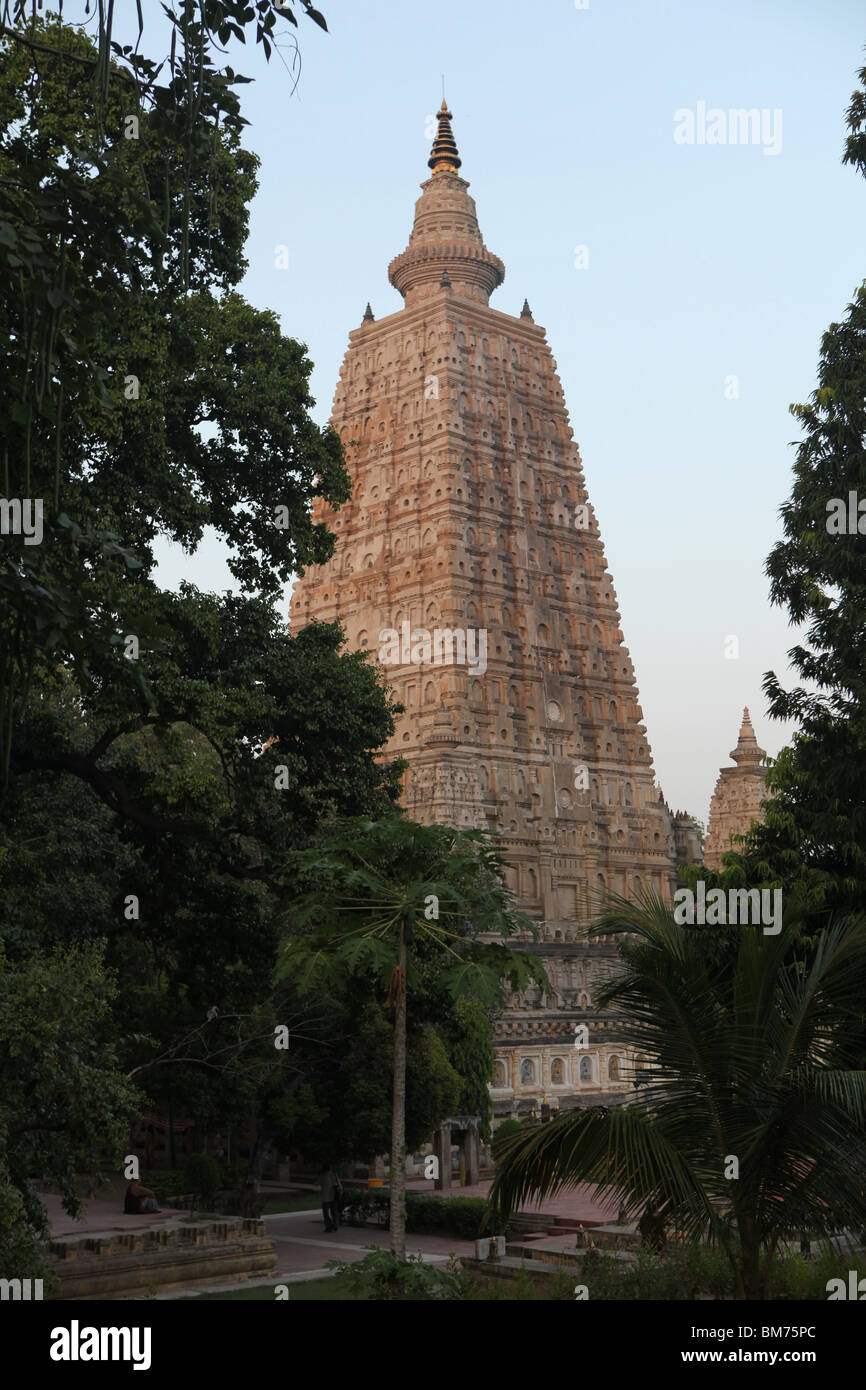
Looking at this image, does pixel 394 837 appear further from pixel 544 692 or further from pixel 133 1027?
pixel 544 692

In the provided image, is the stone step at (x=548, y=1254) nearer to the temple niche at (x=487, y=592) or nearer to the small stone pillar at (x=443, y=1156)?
the small stone pillar at (x=443, y=1156)

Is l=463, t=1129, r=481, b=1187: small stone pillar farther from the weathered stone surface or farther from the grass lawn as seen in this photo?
the grass lawn

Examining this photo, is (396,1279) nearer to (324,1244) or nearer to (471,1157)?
(324,1244)

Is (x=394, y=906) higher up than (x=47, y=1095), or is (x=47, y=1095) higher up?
(x=394, y=906)

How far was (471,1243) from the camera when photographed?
28.4 meters

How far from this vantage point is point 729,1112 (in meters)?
11.2

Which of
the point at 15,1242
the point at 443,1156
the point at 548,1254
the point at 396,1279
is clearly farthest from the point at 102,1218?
the point at 396,1279

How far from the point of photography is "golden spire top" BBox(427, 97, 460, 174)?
72625 millimetres

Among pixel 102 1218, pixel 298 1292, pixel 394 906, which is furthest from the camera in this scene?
pixel 102 1218

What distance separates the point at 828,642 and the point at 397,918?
11411 millimetres

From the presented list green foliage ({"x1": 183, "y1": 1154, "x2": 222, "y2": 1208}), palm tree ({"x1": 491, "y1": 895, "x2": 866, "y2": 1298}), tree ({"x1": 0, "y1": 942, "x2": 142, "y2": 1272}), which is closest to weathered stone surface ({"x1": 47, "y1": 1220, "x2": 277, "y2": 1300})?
green foliage ({"x1": 183, "y1": 1154, "x2": 222, "y2": 1208})

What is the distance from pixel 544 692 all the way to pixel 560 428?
50.5 ft

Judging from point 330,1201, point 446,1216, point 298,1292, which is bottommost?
point 446,1216
